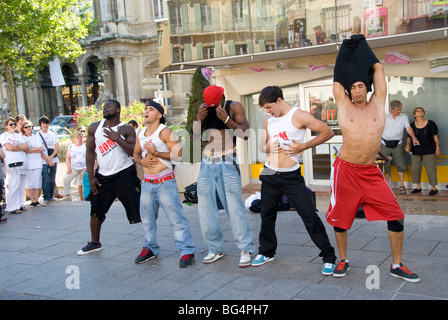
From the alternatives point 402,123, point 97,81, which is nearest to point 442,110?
point 402,123

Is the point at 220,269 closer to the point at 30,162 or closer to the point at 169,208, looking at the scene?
the point at 169,208

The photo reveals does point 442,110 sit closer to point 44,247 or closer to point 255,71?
point 255,71

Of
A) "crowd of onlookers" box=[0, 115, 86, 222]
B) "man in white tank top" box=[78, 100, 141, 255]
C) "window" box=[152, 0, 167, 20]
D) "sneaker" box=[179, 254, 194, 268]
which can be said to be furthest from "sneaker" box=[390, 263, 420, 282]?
"window" box=[152, 0, 167, 20]

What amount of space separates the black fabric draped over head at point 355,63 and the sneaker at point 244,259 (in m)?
2.01

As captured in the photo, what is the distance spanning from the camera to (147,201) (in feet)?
18.6

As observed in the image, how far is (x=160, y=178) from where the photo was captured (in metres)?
5.59

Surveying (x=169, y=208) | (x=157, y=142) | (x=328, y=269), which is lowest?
(x=328, y=269)

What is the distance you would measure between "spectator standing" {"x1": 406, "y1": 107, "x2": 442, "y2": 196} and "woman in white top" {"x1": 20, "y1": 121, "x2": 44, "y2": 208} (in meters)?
7.79

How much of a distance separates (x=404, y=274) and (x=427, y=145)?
5.73 meters

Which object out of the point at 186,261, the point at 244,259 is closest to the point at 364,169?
the point at 244,259

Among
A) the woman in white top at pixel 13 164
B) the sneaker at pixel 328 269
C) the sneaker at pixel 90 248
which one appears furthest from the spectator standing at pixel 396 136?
the woman in white top at pixel 13 164

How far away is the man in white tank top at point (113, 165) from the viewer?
6055mm

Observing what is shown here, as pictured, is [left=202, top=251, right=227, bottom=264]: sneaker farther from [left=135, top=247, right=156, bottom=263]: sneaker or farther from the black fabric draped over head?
the black fabric draped over head

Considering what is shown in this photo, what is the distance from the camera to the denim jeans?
10883mm
